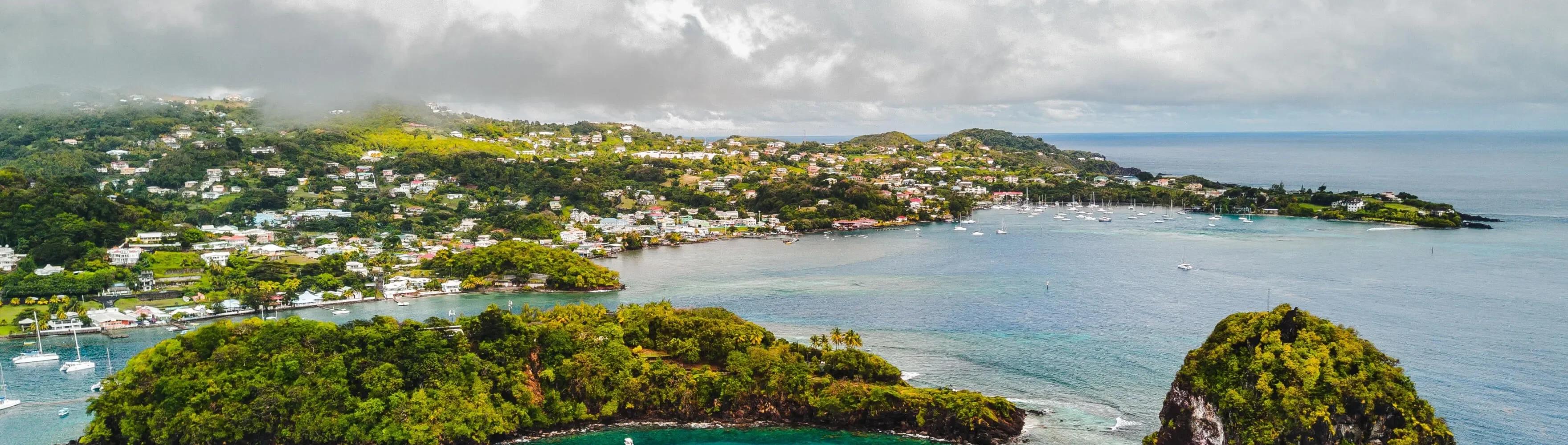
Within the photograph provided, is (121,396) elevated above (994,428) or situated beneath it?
elevated above

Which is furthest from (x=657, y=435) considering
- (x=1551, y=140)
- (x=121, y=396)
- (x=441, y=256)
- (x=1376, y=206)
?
(x=1551, y=140)

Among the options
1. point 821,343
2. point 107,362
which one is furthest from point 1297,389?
point 107,362

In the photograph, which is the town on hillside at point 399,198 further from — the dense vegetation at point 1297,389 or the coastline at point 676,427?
the dense vegetation at point 1297,389

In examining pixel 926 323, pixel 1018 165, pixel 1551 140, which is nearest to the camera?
pixel 926 323

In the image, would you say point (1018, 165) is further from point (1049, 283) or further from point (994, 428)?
point (994, 428)

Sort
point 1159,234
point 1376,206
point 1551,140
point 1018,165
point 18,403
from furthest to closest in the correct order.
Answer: point 1551,140 < point 1018,165 < point 1376,206 < point 1159,234 < point 18,403

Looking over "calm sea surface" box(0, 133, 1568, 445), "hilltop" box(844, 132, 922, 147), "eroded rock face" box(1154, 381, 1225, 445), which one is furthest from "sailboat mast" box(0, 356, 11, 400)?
"hilltop" box(844, 132, 922, 147)

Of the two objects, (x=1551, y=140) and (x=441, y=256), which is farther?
(x=1551, y=140)
